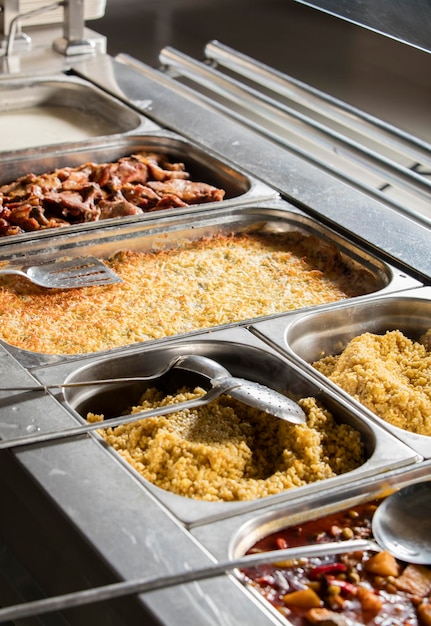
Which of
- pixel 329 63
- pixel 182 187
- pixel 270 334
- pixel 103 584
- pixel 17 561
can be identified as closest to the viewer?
pixel 103 584

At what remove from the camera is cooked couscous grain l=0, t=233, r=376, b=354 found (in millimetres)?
1651

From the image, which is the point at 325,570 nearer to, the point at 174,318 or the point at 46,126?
the point at 174,318

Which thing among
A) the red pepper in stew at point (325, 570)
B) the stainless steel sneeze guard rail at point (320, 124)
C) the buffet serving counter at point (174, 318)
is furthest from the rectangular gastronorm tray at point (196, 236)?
the red pepper in stew at point (325, 570)

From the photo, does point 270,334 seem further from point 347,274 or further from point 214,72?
point 214,72

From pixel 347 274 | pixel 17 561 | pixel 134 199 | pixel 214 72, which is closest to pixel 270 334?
pixel 347 274

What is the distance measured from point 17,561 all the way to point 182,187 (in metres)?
1.05

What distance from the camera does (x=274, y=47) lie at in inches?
210

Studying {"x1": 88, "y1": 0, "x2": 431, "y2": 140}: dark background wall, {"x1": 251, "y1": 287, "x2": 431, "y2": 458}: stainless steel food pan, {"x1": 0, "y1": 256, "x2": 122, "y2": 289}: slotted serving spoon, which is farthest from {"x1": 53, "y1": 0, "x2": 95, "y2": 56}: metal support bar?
{"x1": 88, "y1": 0, "x2": 431, "y2": 140}: dark background wall

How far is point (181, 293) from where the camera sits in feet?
5.91

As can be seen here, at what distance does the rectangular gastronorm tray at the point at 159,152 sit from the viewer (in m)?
2.12

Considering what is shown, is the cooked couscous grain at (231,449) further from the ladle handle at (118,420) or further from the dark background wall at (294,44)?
the dark background wall at (294,44)

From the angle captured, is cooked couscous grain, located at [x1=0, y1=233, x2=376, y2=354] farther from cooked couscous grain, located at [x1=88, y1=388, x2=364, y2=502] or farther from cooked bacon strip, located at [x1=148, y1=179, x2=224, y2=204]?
cooked couscous grain, located at [x1=88, y1=388, x2=364, y2=502]

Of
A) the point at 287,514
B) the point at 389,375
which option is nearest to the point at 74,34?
the point at 389,375

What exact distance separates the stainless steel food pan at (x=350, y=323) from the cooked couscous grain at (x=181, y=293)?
9 centimetres
